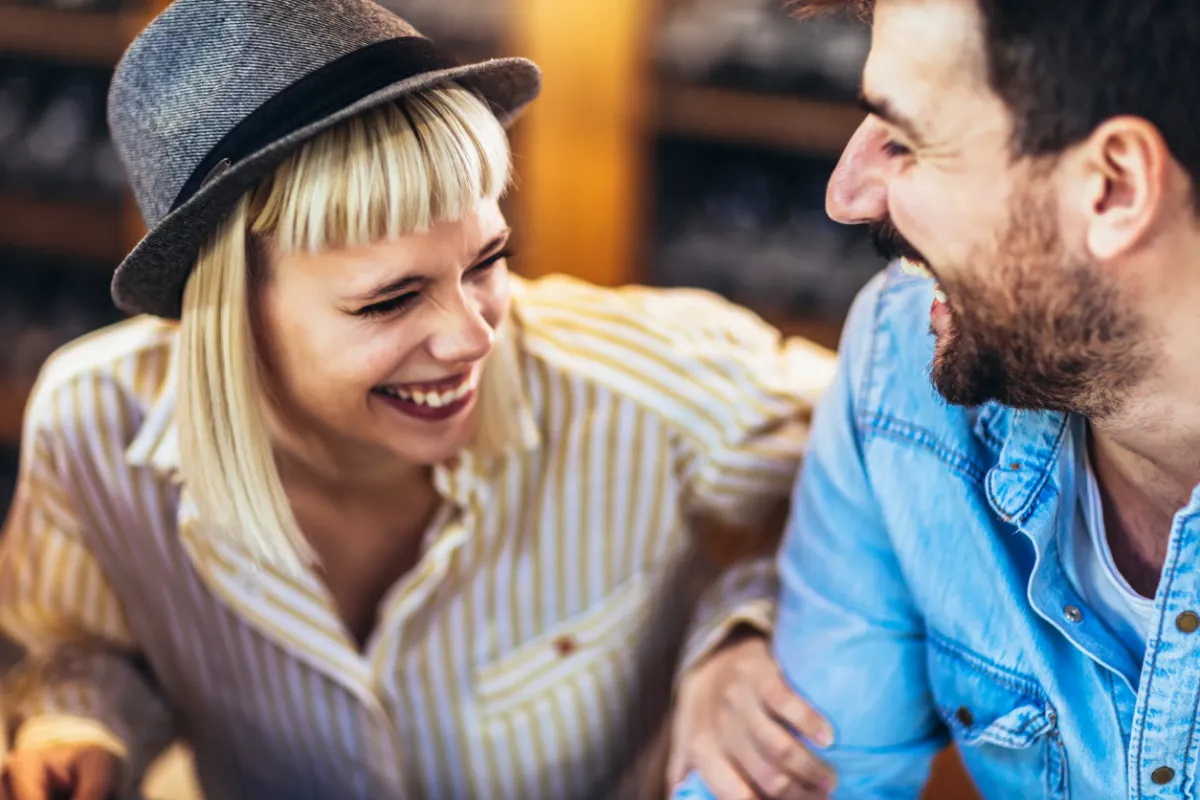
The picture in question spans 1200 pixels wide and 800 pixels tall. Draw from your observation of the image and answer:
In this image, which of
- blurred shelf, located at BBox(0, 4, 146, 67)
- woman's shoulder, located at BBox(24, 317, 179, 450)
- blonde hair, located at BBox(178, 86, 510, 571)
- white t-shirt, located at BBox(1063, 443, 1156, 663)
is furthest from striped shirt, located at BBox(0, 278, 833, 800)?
blurred shelf, located at BBox(0, 4, 146, 67)

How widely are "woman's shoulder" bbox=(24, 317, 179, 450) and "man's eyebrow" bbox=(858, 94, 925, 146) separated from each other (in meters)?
0.74

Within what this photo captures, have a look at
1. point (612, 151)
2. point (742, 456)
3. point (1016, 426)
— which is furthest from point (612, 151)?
point (1016, 426)

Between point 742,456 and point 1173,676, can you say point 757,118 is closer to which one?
point 742,456

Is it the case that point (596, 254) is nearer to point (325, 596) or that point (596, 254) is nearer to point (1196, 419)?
point (325, 596)

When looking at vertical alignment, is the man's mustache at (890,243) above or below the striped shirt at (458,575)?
above

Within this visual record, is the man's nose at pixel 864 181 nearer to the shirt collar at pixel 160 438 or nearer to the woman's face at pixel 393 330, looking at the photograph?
the woman's face at pixel 393 330

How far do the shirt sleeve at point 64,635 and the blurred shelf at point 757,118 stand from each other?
5.43 ft

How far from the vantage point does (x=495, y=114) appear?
3.76ft

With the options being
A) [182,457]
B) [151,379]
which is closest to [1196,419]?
[182,457]

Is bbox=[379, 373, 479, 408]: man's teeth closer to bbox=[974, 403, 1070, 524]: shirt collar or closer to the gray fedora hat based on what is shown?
the gray fedora hat

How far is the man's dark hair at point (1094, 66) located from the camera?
2.64 feet

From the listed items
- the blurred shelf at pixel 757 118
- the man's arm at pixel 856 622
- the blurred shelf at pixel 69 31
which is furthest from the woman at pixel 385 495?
the blurred shelf at pixel 69 31

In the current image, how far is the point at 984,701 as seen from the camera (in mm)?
1115

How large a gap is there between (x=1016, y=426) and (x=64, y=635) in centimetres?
103
